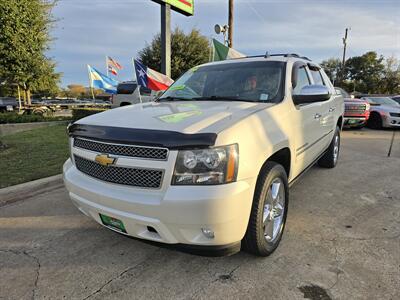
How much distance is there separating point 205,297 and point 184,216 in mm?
655

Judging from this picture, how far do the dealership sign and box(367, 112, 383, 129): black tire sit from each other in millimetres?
8189

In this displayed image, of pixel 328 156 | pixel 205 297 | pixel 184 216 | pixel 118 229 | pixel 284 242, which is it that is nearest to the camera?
pixel 184 216

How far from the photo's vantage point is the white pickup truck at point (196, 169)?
2.07 m

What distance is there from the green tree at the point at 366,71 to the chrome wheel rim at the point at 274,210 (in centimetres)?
5606

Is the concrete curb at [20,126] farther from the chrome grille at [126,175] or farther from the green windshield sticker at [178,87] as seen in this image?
the chrome grille at [126,175]

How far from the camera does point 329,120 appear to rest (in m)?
4.73

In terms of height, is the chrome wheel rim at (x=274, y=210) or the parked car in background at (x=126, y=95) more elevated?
the parked car in background at (x=126, y=95)

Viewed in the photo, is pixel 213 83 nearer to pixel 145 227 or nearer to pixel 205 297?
pixel 145 227

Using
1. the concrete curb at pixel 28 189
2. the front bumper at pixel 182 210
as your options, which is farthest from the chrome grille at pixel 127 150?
the concrete curb at pixel 28 189

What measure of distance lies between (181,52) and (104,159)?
21467mm

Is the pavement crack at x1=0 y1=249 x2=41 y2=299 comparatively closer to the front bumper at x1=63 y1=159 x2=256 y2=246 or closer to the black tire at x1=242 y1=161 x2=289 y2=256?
the front bumper at x1=63 y1=159 x2=256 y2=246

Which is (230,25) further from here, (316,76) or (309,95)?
(309,95)

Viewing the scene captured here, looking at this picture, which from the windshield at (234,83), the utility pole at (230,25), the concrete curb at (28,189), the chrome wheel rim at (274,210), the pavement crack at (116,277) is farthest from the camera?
the utility pole at (230,25)

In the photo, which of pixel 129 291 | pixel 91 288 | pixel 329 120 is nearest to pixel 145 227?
pixel 129 291
